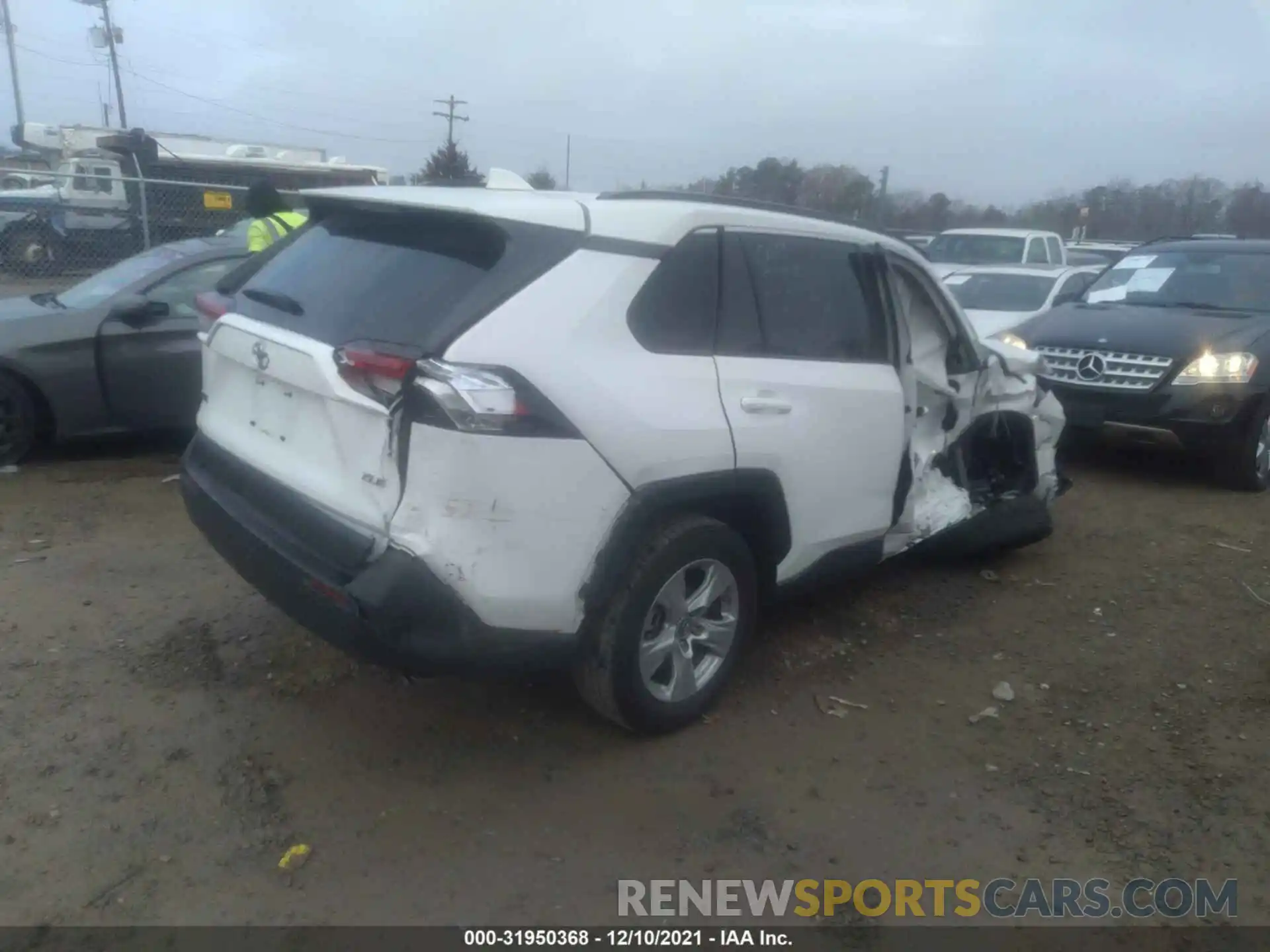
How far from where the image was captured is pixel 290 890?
2838 millimetres

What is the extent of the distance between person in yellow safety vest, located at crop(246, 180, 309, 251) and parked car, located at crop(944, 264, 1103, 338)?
6.47 metres

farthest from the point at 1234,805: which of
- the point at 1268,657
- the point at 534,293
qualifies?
the point at 534,293

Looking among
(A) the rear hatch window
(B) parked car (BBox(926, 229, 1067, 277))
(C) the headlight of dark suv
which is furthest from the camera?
(B) parked car (BBox(926, 229, 1067, 277))

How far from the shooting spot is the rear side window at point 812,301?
3.79 metres

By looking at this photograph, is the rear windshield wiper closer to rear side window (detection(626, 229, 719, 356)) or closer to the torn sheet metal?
rear side window (detection(626, 229, 719, 356))

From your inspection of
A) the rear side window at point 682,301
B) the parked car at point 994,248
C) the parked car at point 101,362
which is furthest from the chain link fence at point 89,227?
the rear side window at point 682,301

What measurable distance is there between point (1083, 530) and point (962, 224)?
22567 millimetres

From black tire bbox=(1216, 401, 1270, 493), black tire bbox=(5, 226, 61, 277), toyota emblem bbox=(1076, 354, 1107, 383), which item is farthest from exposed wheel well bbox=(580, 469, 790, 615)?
black tire bbox=(5, 226, 61, 277)

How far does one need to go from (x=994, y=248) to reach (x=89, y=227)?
49.4 ft

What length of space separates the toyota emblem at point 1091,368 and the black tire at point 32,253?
15.3 m

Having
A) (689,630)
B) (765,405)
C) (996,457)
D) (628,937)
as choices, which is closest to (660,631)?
(689,630)

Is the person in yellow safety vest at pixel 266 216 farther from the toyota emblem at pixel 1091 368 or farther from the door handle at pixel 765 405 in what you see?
the toyota emblem at pixel 1091 368

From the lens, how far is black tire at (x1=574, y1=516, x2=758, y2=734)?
3.31m

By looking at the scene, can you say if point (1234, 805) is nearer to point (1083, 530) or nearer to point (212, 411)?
point (1083, 530)
